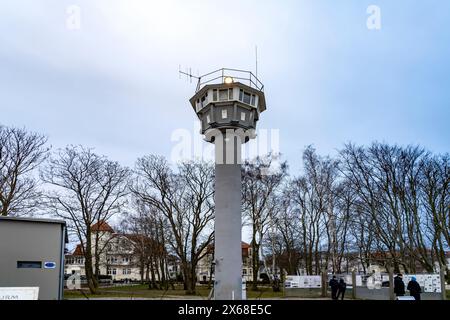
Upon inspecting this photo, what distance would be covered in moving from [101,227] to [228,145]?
21.1 meters

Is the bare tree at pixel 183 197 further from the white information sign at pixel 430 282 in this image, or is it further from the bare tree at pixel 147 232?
the white information sign at pixel 430 282

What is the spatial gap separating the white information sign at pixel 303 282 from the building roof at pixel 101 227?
60.4ft

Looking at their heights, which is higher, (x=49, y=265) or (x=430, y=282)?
(x=49, y=265)

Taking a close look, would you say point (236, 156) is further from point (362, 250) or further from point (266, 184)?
point (362, 250)

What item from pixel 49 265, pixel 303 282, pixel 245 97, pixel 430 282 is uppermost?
pixel 245 97

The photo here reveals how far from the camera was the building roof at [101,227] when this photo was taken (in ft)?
121

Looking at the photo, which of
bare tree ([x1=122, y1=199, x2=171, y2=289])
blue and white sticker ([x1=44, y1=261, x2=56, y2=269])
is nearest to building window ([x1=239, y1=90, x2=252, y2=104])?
blue and white sticker ([x1=44, y1=261, x2=56, y2=269])

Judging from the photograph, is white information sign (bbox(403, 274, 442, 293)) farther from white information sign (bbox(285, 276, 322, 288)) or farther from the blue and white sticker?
the blue and white sticker

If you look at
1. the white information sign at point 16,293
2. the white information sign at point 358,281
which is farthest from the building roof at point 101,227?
the white information sign at point 16,293

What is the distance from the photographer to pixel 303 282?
2683 cm

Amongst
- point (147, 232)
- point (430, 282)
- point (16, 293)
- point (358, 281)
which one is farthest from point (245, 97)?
point (147, 232)

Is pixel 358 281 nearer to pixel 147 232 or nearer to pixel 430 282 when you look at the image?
pixel 430 282
